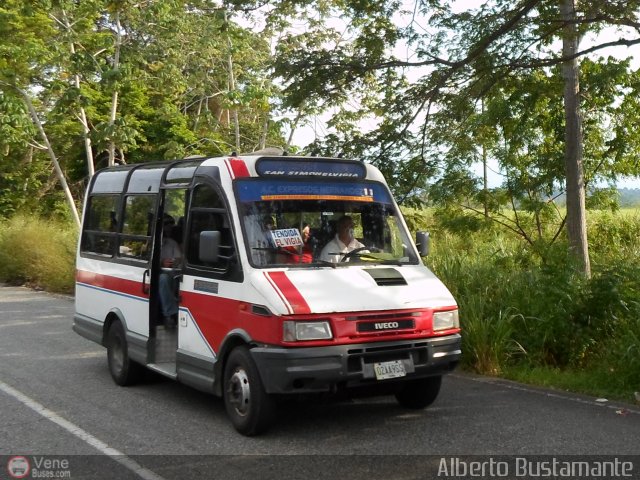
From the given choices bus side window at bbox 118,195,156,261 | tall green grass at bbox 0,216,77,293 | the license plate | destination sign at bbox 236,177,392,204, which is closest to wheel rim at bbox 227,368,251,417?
the license plate

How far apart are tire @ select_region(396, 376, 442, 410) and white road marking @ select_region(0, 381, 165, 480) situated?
8.65 feet

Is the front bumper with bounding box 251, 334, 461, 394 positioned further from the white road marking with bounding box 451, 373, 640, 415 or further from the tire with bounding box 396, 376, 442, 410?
the white road marking with bounding box 451, 373, 640, 415

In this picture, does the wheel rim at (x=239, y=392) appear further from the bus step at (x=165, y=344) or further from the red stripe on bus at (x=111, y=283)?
the red stripe on bus at (x=111, y=283)

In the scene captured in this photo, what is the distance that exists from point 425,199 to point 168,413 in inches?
228

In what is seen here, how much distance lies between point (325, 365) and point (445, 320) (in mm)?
1290

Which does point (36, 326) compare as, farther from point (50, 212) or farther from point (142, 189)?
point (50, 212)

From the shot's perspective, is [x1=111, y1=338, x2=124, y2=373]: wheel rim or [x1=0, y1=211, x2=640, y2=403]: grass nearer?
[x1=0, y1=211, x2=640, y2=403]: grass

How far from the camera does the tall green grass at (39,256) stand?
771 inches

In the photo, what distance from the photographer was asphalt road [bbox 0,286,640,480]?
586 cm

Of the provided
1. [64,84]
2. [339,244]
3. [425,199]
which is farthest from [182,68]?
[339,244]

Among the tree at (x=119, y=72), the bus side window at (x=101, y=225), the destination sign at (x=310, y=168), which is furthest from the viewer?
the tree at (x=119, y=72)

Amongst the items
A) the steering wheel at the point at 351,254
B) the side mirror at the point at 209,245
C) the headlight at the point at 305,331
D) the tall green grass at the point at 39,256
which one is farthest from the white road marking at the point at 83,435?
the tall green grass at the point at 39,256

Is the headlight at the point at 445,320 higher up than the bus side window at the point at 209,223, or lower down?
lower down

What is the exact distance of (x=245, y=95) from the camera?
20.6 meters
